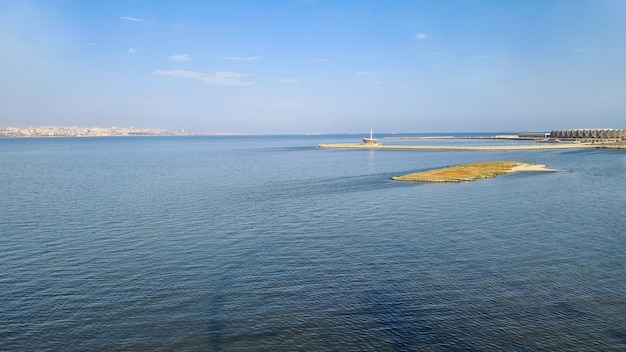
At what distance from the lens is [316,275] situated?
28.9 meters

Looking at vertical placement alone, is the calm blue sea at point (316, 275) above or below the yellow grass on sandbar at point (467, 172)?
below

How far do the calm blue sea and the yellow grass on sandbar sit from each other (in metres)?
20.9

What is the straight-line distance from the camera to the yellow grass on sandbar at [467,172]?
78000 millimetres

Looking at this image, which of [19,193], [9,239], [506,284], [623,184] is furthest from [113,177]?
[623,184]

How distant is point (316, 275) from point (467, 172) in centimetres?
6520

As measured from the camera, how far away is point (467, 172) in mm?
86250

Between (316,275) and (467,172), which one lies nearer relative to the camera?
(316,275)

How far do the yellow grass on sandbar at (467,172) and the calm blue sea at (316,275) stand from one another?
20.9 metres

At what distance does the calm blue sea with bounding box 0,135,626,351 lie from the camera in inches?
816

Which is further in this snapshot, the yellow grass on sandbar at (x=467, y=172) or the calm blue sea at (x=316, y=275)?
the yellow grass on sandbar at (x=467, y=172)

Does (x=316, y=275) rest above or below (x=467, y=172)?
below

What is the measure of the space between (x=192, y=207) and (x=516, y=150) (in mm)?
154114

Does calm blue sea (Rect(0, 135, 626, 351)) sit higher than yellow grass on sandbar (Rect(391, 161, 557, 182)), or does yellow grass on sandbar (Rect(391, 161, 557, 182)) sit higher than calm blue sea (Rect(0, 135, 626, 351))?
yellow grass on sandbar (Rect(391, 161, 557, 182))

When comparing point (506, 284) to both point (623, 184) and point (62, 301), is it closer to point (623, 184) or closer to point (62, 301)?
point (62, 301)
